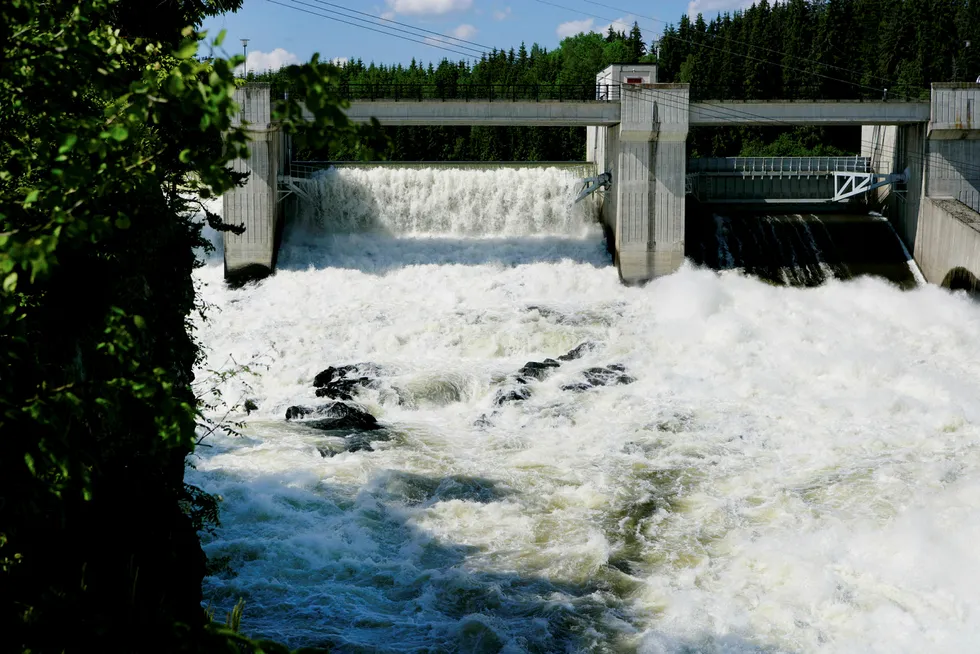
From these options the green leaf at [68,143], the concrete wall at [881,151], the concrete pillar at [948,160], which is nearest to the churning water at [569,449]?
the concrete pillar at [948,160]

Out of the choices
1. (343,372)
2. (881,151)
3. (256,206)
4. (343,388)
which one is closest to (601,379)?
(343,388)

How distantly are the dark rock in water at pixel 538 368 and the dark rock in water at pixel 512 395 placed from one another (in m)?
0.79

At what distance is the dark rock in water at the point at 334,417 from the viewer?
56.3 ft

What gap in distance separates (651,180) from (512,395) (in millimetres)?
9648

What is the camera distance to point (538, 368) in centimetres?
1988

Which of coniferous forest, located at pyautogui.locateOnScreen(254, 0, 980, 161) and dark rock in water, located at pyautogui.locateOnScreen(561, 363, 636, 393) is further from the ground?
coniferous forest, located at pyautogui.locateOnScreen(254, 0, 980, 161)

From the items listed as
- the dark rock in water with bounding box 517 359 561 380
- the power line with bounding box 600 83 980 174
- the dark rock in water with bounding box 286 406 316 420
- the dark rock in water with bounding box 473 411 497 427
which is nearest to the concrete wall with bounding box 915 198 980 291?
the power line with bounding box 600 83 980 174

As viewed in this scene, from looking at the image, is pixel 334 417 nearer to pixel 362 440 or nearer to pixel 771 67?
pixel 362 440

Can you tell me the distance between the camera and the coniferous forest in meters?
52.9

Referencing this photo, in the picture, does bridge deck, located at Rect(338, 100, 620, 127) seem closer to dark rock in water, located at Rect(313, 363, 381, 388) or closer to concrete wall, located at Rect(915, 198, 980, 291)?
concrete wall, located at Rect(915, 198, 980, 291)

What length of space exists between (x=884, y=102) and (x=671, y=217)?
243 inches

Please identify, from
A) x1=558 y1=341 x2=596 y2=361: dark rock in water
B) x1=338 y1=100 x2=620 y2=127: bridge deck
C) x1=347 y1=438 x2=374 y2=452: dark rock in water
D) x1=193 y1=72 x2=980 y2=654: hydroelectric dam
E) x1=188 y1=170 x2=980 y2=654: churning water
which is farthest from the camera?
x1=338 y1=100 x2=620 y2=127: bridge deck

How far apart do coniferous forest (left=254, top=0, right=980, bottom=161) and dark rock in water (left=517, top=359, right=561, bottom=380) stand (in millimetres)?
27808

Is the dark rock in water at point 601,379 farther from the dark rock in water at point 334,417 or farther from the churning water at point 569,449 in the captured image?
the dark rock in water at point 334,417
